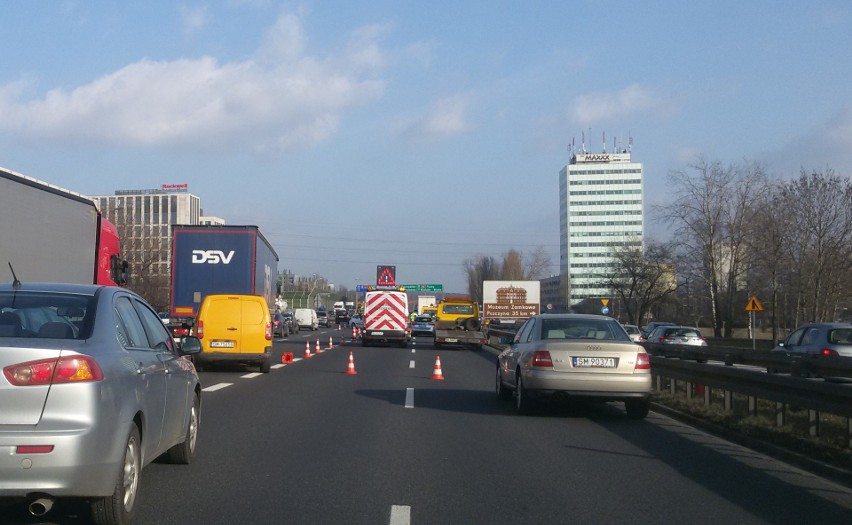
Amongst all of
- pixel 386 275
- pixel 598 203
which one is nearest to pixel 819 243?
pixel 386 275

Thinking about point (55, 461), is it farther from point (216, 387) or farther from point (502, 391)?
point (216, 387)

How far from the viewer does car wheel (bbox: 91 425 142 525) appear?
17.9ft

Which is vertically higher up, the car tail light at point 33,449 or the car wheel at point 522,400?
the car tail light at point 33,449

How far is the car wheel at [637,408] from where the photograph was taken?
12427mm

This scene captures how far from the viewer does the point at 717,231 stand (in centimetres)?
6069

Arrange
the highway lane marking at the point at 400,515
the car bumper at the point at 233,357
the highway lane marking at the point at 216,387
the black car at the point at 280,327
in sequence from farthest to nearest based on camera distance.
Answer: the black car at the point at 280,327, the car bumper at the point at 233,357, the highway lane marking at the point at 216,387, the highway lane marking at the point at 400,515

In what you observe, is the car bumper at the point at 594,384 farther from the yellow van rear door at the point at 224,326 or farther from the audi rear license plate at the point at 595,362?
the yellow van rear door at the point at 224,326

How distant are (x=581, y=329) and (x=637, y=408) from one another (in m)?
1.40

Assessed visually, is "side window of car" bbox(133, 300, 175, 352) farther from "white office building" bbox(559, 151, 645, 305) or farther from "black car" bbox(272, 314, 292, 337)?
"white office building" bbox(559, 151, 645, 305)

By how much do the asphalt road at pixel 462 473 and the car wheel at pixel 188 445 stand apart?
102 mm

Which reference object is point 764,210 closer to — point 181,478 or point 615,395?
point 615,395

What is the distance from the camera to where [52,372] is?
5070 mm

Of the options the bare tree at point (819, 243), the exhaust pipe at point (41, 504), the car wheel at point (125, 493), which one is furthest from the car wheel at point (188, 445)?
the bare tree at point (819, 243)

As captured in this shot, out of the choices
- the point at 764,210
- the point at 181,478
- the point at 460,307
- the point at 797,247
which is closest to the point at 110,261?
the point at 181,478
